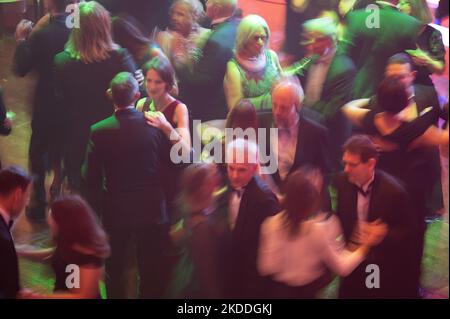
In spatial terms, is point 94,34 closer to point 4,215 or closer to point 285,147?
point 4,215

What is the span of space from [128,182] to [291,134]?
86 centimetres

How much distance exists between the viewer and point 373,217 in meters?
3.31

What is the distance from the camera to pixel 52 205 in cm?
340

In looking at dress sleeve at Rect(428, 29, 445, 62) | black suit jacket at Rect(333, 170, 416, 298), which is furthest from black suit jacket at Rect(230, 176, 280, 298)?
dress sleeve at Rect(428, 29, 445, 62)

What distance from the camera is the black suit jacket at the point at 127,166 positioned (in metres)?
3.36

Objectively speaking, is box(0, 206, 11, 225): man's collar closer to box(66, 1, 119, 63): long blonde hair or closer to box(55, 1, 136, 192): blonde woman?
box(55, 1, 136, 192): blonde woman

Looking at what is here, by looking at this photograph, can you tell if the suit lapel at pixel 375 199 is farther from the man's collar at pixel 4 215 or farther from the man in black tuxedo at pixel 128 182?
the man's collar at pixel 4 215

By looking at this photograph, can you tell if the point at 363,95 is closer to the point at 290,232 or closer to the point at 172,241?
the point at 290,232

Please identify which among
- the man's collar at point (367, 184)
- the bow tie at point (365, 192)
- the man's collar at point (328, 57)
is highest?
the man's collar at point (328, 57)

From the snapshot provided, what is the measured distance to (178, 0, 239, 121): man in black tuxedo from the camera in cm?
338

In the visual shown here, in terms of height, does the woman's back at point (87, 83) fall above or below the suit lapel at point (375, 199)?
above

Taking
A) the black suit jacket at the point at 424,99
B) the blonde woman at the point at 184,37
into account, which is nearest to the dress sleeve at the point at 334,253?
the black suit jacket at the point at 424,99

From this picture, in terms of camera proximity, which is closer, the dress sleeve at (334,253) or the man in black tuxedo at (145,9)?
the dress sleeve at (334,253)

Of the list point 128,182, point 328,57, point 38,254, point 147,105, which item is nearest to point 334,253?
point 328,57
